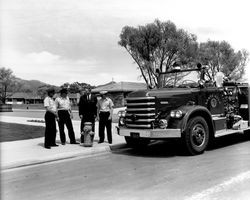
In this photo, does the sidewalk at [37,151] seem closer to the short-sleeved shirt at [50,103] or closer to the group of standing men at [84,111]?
the group of standing men at [84,111]

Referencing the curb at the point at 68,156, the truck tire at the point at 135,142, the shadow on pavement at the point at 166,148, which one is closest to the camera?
the curb at the point at 68,156

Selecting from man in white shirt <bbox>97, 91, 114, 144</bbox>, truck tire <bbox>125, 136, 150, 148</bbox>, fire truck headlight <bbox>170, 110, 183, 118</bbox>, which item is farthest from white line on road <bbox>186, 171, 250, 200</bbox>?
man in white shirt <bbox>97, 91, 114, 144</bbox>

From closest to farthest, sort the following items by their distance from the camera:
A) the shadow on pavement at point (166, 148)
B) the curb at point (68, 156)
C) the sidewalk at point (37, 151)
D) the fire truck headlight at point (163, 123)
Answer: the curb at point (68, 156), the sidewalk at point (37, 151), the fire truck headlight at point (163, 123), the shadow on pavement at point (166, 148)

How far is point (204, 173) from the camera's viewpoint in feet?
21.1

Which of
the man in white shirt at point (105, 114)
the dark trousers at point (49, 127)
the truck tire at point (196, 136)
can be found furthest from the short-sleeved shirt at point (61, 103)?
the truck tire at point (196, 136)

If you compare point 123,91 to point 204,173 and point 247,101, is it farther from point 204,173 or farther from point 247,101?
point 204,173

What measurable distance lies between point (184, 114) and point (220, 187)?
303 cm

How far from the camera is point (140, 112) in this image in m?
8.63

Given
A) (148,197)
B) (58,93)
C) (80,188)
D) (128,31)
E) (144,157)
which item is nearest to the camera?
(148,197)

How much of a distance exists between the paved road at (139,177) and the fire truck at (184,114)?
1.81ft

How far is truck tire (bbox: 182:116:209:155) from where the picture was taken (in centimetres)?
828

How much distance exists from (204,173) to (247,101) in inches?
199

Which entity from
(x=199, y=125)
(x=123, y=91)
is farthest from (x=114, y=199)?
(x=123, y=91)

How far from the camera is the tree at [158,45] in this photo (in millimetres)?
36688
